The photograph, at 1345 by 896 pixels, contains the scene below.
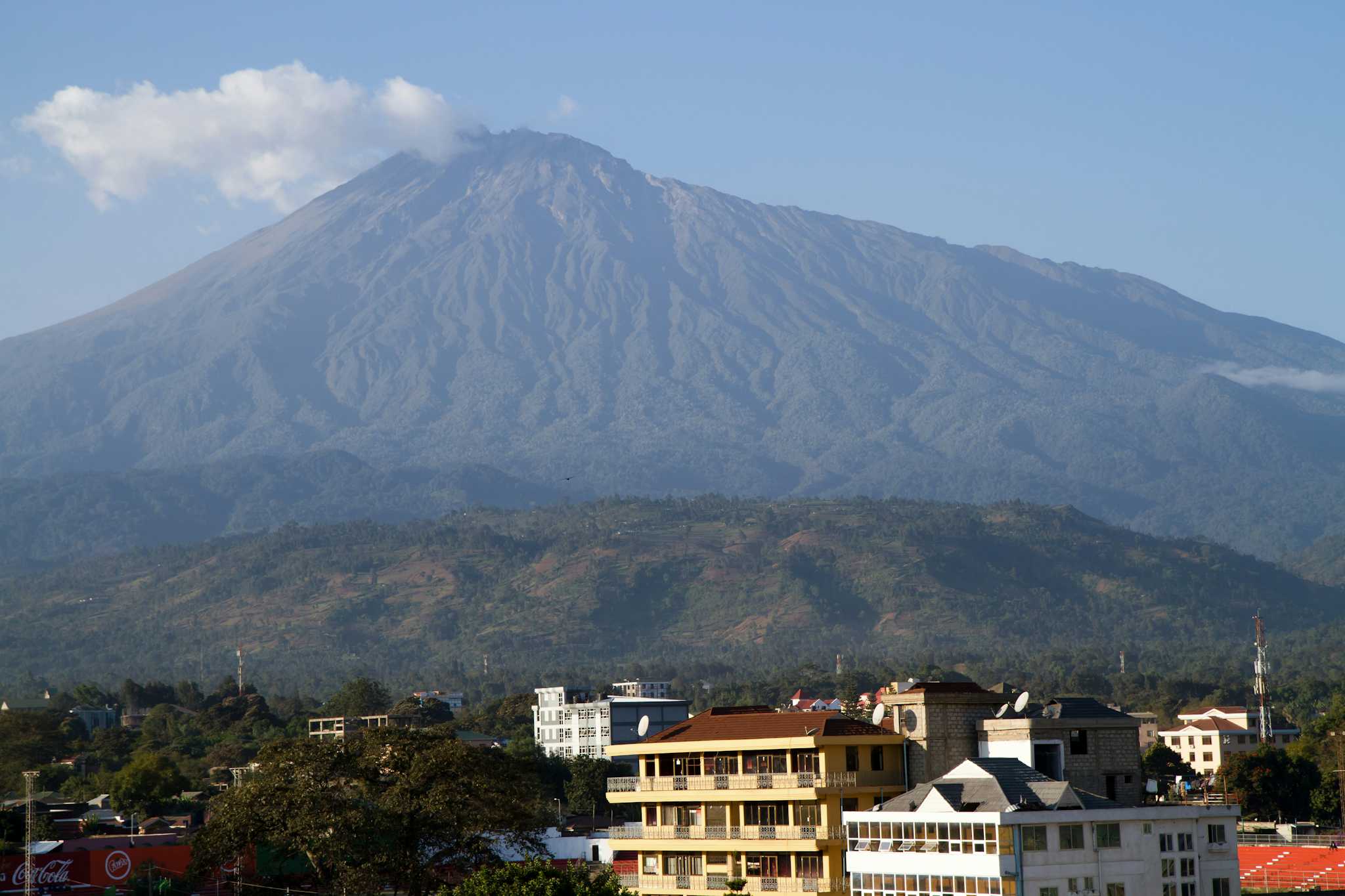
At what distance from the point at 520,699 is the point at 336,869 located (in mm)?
117708

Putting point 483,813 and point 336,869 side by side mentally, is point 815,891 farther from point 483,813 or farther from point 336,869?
point 336,869

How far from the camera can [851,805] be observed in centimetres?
5225

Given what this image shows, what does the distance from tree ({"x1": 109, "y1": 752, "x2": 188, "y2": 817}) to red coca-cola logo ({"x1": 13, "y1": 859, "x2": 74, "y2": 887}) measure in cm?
Answer: 2153

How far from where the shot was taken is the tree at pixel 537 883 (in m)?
47.6

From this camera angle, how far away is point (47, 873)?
7106 centimetres

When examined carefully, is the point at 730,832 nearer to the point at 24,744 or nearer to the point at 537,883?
the point at 537,883

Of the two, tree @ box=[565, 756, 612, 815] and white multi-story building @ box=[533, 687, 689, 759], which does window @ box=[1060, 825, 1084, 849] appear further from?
white multi-story building @ box=[533, 687, 689, 759]

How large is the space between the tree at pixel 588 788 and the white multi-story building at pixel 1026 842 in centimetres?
5833

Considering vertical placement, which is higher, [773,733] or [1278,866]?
[773,733]

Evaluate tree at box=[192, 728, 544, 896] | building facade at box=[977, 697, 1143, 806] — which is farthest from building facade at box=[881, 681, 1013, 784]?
tree at box=[192, 728, 544, 896]

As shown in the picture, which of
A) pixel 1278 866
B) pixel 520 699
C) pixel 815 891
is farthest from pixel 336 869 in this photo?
pixel 520 699

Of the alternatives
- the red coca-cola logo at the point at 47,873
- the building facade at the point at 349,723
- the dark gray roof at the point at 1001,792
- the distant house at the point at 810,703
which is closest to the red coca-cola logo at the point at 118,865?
the red coca-cola logo at the point at 47,873

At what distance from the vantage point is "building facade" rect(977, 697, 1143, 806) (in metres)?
51.7

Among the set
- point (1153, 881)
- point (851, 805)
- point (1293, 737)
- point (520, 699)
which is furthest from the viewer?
point (520, 699)
